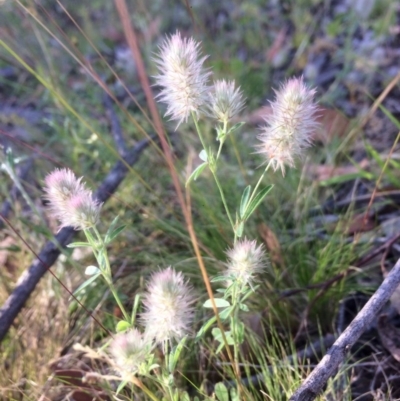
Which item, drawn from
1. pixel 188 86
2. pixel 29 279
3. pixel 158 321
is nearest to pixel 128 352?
pixel 158 321

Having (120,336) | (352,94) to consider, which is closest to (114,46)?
(352,94)

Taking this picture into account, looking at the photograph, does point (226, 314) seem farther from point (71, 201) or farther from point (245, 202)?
point (71, 201)

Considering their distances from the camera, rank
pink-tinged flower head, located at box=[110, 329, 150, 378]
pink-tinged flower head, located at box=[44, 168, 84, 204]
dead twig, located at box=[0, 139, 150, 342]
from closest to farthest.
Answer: pink-tinged flower head, located at box=[110, 329, 150, 378] < pink-tinged flower head, located at box=[44, 168, 84, 204] < dead twig, located at box=[0, 139, 150, 342]

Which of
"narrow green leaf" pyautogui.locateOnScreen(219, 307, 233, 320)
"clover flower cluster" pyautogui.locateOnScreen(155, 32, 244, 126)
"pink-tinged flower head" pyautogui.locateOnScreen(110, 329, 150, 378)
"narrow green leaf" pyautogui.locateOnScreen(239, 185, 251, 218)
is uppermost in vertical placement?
"clover flower cluster" pyautogui.locateOnScreen(155, 32, 244, 126)

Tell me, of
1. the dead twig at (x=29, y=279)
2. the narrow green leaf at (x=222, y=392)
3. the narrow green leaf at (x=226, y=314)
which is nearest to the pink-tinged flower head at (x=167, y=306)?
the narrow green leaf at (x=226, y=314)

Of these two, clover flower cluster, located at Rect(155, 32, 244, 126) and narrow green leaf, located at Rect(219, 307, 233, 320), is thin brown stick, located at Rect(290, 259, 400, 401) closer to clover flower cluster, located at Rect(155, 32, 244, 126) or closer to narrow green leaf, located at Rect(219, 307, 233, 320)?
narrow green leaf, located at Rect(219, 307, 233, 320)

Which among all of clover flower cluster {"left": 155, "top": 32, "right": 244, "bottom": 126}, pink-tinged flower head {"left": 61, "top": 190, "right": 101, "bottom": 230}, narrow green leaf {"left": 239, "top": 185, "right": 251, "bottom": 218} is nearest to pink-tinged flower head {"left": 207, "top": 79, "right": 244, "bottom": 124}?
clover flower cluster {"left": 155, "top": 32, "right": 244, "bottom": 126}

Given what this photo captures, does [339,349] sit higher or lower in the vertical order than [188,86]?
lower
